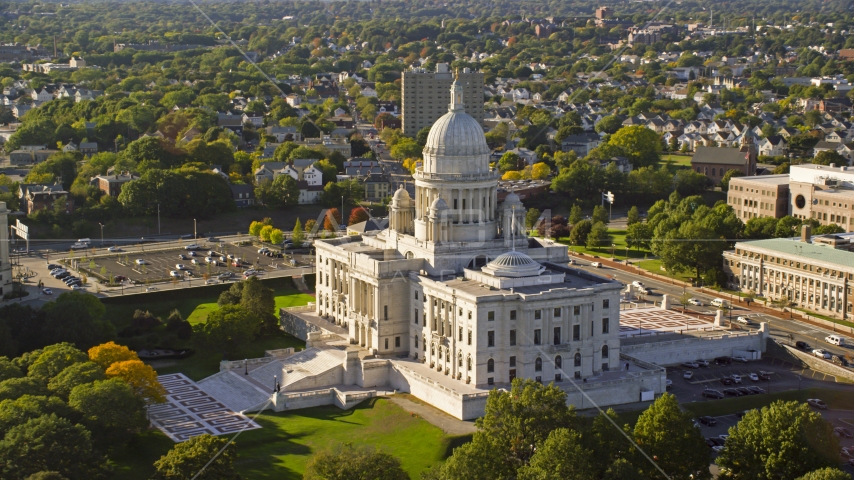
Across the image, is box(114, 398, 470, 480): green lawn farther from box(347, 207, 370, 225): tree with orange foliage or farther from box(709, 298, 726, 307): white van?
box(347, 207, 370, 225): tree with orange foliage

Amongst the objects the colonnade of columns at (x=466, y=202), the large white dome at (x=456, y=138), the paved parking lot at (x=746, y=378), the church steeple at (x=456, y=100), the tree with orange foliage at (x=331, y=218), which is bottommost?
the paved parking lot at (x=746, y=378)

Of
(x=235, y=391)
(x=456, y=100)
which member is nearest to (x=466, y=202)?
(x=456, y=100)

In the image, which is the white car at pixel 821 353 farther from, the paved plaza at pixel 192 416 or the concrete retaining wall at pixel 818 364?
the paved plaza at pixel 192 416

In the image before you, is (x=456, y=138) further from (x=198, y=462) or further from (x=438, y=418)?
(x=198, y=462)

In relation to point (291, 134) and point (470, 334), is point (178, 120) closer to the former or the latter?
point (291, 134)

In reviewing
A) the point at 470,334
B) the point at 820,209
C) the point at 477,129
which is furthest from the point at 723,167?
the point at 470,334

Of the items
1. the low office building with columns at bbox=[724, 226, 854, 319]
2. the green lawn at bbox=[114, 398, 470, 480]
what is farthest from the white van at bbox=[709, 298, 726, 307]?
the green lawn at bbox=[114, 398, 470, 480]

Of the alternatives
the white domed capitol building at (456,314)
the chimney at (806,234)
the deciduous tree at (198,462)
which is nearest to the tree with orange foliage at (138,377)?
the white domed capitol building at (456,314)
